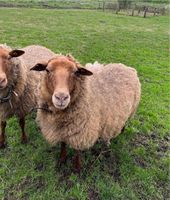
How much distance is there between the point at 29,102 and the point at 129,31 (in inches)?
491

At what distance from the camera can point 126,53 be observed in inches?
424

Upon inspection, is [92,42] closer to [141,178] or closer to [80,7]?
[141,178]

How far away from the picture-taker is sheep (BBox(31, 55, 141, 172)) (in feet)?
10.9

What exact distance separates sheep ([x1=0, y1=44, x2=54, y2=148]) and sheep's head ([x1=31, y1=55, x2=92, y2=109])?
1.93 feet

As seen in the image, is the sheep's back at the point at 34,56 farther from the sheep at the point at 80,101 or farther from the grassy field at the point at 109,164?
the grassy field at the point at 109,164

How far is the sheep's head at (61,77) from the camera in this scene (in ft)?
10.2

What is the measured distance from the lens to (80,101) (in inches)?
149

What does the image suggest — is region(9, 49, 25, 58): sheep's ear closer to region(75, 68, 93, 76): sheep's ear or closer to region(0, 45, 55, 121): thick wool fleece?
region(0, 45, 55, 121): thick wool fleece

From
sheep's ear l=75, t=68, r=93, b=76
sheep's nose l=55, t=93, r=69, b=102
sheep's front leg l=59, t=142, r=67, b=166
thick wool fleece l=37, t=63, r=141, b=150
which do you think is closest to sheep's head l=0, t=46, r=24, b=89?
thick wool fleece l=37, t=63, r=141, b=150

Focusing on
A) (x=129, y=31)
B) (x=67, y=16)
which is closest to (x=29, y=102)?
(x=129, y=31)

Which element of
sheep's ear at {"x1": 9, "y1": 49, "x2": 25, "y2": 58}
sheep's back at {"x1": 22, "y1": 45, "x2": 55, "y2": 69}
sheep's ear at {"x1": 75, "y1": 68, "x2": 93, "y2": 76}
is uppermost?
sheep's ear at {"x1": 9, "y1": 49, "x2": 25, "y2": 58}

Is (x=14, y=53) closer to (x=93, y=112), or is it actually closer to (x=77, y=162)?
(x=93, y=112)

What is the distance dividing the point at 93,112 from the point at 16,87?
1288 mm

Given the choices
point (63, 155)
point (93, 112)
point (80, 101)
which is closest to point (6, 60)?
point (80, 101)
